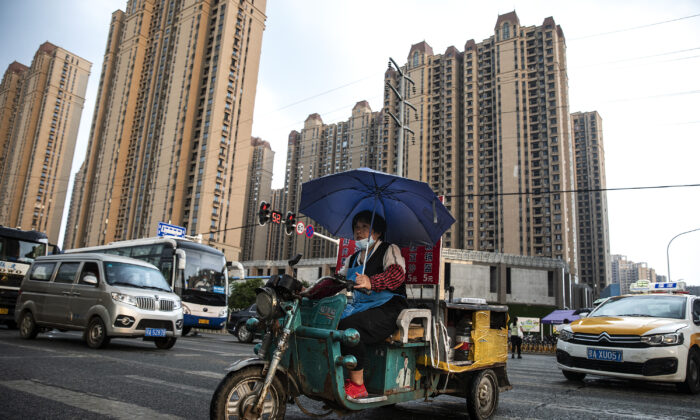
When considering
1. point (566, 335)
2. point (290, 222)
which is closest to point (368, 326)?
point (566, 335)

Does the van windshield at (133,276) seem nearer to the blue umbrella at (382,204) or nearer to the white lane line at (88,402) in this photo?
the white lane line at (88,402)

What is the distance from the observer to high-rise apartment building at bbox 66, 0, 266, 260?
66312 millimetres

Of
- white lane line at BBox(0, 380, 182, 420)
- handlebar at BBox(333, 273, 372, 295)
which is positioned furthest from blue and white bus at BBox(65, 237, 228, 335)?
handlebar at BBox(333, 273, 372, 295)

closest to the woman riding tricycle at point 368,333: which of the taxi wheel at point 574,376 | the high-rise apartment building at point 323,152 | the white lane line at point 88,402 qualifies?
the white lane line at point 88,402

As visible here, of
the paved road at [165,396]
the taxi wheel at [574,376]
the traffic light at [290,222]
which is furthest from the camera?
the traffic light at [290,222]

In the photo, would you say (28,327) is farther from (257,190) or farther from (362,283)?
(257,190)

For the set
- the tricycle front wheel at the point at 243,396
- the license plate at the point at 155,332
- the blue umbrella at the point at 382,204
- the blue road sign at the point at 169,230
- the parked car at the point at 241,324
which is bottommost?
the parked car at the point at 241,324

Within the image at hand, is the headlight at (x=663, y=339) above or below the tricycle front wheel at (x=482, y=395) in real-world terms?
above

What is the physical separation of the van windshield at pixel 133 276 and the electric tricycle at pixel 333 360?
22.3 ft

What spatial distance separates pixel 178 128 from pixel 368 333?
73330 millimetres

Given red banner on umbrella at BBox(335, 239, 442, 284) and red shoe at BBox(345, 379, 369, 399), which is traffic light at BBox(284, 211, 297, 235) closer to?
red banner on umbrella at BBox(335, 239, 442, 284)

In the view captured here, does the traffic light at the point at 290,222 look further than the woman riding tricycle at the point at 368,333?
Yes

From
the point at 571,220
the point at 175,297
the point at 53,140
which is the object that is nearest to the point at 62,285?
the point at 175,297

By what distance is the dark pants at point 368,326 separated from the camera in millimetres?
2965
